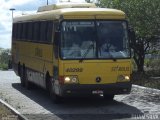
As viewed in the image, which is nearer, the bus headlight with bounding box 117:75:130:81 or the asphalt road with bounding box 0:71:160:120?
the asphalt road with bounding box 0:71:160:120

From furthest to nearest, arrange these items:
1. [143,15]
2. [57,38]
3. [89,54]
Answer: [143,15] < [57,38] < [89,54]

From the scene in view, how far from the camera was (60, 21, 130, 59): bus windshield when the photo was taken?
52.0 ft

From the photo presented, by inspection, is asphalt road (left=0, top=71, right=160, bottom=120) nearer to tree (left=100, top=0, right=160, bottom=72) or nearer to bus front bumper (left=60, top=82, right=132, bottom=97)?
bus front bumper (left=60, top=82, right=132, bottom=97)

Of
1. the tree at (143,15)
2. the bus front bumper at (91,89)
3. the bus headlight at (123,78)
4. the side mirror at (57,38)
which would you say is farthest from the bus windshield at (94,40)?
the tree at (143,15)

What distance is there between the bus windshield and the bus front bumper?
2.70 ft

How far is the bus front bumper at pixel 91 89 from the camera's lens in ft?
51.4

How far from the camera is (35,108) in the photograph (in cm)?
1623

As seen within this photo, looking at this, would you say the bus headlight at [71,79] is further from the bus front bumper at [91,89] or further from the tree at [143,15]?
the tree at [143,15]

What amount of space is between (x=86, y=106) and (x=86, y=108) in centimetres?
47

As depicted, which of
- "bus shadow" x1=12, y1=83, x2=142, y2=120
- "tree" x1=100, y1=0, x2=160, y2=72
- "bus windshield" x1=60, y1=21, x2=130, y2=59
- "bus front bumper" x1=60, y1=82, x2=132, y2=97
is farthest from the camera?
"tree" x1=100, y1=0, x2=160, y2=72

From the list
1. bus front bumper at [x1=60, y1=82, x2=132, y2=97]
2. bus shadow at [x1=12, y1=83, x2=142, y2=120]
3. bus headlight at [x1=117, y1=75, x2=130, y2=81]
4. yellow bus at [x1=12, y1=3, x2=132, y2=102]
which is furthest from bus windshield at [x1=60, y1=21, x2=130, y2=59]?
bus shadow at [x1=12, y1=83, x2=142, y2=120]

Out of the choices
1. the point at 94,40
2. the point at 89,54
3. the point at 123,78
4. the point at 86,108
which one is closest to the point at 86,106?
the point at 86,108

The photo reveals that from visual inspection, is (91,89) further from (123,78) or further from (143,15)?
(143,15)

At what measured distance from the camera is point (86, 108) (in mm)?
16156
